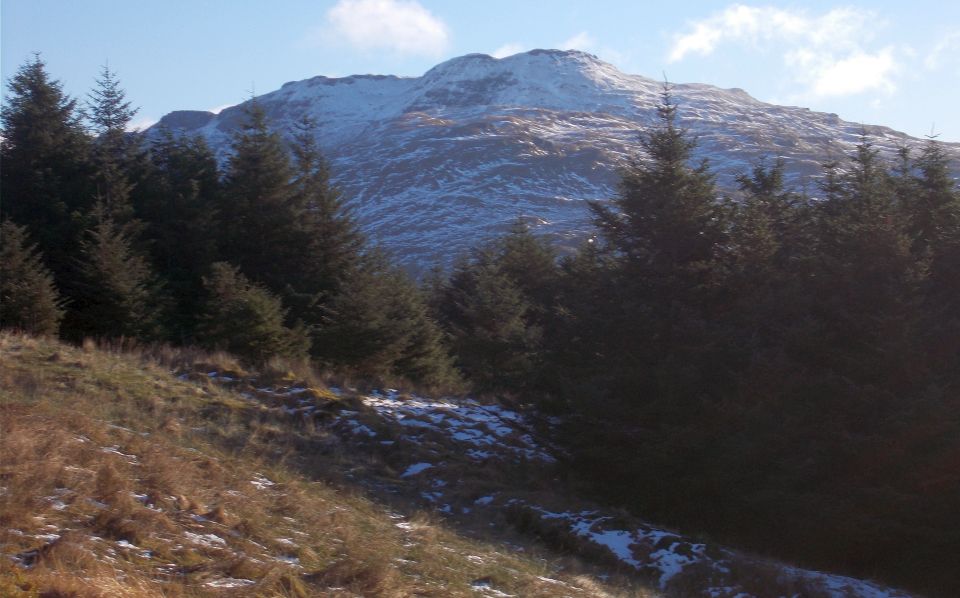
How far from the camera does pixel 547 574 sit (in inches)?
377

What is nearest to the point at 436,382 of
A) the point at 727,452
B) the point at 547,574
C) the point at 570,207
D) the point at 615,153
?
the point at 727,452

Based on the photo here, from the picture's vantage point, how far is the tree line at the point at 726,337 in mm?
14203

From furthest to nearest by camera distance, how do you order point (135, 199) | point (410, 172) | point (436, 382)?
point (410, 172) < point (135, 199) < point (436, 382)

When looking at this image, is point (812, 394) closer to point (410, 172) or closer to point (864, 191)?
point (864, 191)

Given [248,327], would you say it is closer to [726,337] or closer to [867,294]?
[726,337]

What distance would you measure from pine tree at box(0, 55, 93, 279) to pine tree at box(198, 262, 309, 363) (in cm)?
607

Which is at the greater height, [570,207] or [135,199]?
[570,207]

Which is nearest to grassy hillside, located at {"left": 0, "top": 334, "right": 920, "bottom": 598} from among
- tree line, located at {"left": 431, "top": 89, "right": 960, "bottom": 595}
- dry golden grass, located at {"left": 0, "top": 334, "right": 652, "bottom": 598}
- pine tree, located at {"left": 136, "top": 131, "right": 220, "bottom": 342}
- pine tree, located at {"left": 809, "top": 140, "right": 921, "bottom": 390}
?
dry golden grass, located at {"left": 0, "top": 334, "right": 652, "bottom": 598}

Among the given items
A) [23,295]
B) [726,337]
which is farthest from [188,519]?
[23,295]

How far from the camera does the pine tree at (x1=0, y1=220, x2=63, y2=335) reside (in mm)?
21875

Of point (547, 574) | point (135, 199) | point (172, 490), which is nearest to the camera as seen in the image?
point (172, 490)

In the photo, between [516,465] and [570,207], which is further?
[570,207]

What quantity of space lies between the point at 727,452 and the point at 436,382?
13.6 meters

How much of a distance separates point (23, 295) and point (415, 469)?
540 inches
